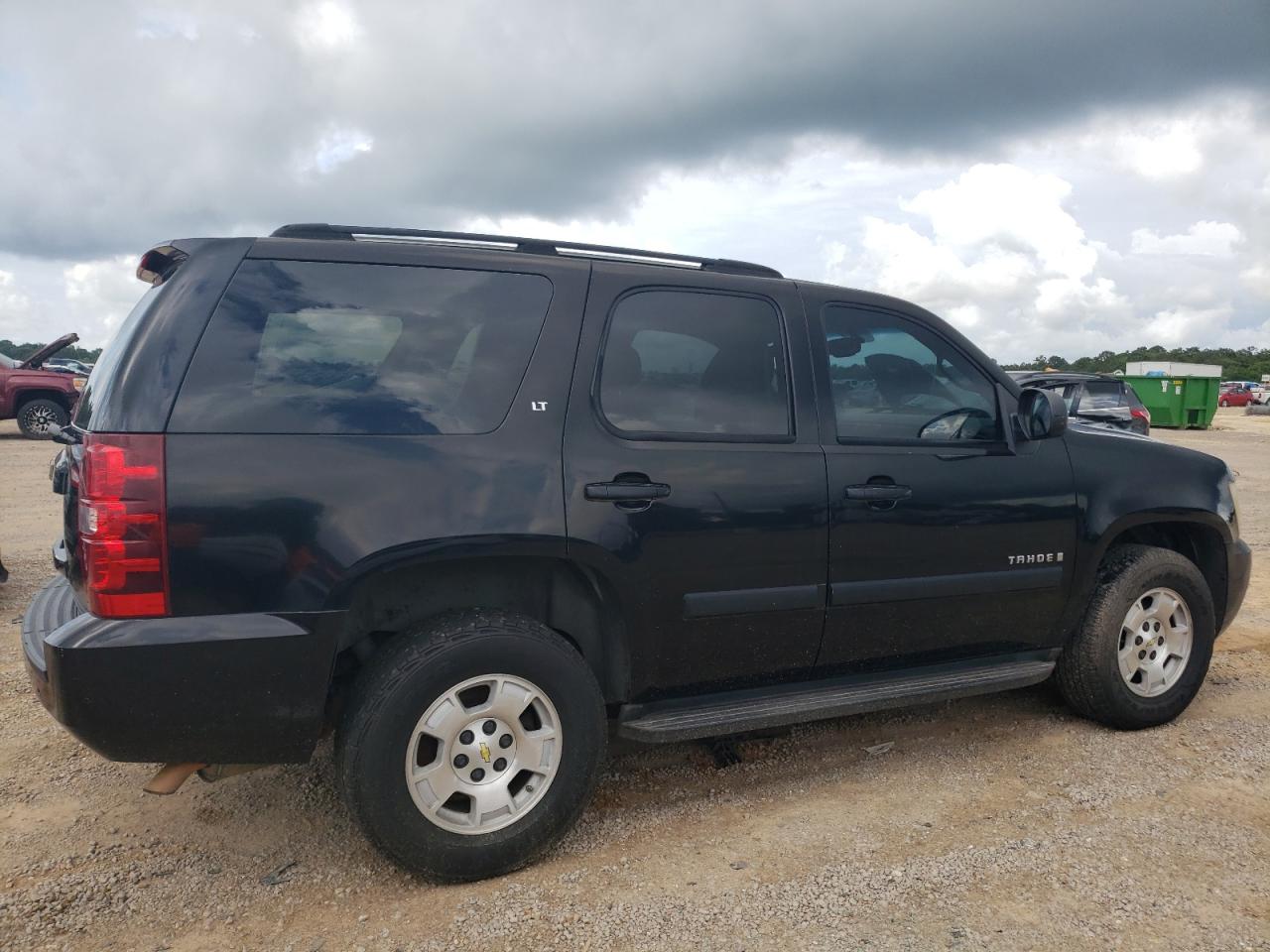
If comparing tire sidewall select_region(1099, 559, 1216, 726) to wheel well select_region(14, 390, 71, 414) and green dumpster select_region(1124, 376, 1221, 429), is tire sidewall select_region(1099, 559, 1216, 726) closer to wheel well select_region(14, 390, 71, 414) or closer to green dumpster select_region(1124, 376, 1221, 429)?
wheel well select_region(14, 390, 71, 414)

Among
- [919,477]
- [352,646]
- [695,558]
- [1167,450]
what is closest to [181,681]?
[352,646]

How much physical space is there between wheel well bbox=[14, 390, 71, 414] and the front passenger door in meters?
16.0

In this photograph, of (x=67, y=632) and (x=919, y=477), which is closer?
(x=67, y=632)

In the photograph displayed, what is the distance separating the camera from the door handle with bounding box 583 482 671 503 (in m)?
2.87

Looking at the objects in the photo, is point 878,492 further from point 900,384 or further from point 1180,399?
point 1180,399

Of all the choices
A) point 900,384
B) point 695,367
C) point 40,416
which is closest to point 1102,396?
point 900,384

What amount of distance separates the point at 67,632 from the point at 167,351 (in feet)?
2.53

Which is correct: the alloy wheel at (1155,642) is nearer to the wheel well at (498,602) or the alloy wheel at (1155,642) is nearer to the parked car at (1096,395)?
the wheel well at (498,602)

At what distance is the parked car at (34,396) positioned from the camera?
15.3 m

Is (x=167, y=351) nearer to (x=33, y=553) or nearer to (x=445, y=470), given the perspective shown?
(x=445, y=470)

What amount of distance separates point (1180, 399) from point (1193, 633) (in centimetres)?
2645

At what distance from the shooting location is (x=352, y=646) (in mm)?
2816

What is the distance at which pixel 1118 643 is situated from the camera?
3.86 metres

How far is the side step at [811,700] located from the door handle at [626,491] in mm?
701
